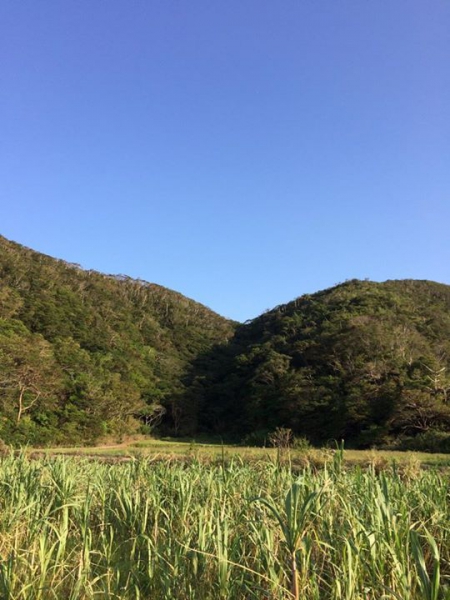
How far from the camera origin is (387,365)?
94.4 ft

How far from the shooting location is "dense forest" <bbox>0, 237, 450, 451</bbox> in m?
25.1

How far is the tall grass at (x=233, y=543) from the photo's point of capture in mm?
2449

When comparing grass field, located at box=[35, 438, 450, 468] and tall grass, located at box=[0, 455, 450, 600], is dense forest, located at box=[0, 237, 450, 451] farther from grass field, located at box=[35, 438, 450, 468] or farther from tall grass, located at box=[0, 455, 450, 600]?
tall grass, located at box=[0, 455, 450, 600]

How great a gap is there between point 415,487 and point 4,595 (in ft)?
11.4

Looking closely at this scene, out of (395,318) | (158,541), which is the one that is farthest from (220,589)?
(395,318)

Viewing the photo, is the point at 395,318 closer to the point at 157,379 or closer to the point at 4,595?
the point at 157,379

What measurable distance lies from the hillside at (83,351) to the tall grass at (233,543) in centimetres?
1987

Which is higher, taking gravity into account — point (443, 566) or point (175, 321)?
point (175, 321)

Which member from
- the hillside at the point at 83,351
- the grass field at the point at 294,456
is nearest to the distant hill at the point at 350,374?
the hillside at the point at 83,351

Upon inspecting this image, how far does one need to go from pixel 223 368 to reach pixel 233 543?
151ft

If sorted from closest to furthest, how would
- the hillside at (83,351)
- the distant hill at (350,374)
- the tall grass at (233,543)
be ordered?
1. the tall grass at (233,543)
2. the distant hill at (350,374)
3. the hillside at (83,351)

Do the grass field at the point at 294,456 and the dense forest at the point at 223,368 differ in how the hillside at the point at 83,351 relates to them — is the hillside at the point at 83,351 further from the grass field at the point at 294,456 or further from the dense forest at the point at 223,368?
the grass field at the point at 294,456

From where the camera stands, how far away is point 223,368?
48.6m

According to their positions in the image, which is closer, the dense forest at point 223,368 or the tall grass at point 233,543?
the tall grass at point 233,543
